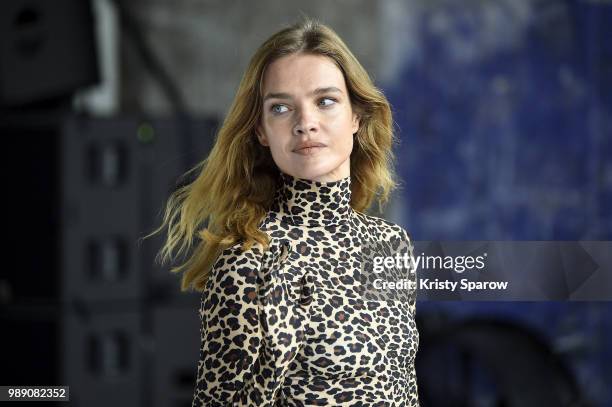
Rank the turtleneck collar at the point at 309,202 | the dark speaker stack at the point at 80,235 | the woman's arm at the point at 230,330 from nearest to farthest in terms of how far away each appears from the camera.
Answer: the woman's arm at the point at 230,330
the turtleneck collar at the point at 309,202
the dark speaker stack at the point at 80,235

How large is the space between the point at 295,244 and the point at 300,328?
100mm

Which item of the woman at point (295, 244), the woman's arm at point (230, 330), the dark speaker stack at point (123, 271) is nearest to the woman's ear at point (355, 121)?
the woman at point (295, 244)

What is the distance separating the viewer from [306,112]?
1.03 m

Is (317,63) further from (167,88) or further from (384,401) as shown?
(167,88)

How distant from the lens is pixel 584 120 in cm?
412

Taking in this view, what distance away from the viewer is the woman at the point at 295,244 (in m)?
0.98

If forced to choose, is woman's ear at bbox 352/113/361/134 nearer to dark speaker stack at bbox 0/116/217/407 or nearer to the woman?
the woman

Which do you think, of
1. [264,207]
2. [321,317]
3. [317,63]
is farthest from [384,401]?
[317,63]

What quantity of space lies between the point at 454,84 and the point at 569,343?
1.27 meters

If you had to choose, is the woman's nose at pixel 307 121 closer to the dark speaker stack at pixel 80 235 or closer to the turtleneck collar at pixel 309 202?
the turtleneck collar at pixel 309 202

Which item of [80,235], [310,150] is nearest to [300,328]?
[310,150]

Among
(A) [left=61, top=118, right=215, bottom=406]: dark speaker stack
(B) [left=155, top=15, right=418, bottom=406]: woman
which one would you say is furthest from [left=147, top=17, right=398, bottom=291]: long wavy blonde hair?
(A) [left=61, top=118, right=215, bottom=406]: dark speaker stack

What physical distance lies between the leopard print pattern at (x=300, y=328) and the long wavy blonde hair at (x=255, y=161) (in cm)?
4

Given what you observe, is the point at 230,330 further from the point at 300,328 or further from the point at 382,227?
the point at 382,227
